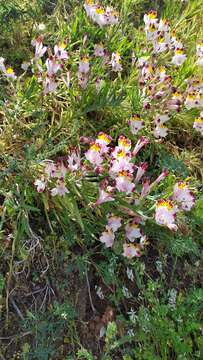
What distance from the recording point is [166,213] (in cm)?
193

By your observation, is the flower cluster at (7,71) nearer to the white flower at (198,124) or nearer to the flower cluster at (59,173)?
the flower cluster at (59,173)

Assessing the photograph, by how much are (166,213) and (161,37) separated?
97 centimetres

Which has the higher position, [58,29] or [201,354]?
[58,29]

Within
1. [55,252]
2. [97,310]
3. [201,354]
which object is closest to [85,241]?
[55,252]

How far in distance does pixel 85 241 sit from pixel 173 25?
1.47m

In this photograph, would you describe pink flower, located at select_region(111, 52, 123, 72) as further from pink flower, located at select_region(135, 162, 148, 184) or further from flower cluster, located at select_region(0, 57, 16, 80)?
pink flower, located at select_region(135, 162, 148, 184)

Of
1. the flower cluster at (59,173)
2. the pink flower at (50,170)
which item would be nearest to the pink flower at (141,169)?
the flower cluster at (59,173)

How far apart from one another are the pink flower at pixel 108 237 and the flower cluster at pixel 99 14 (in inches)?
40.2

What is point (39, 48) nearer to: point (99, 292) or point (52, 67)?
point (52, 67)

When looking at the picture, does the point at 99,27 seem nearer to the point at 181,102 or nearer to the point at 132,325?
the point at 181,102

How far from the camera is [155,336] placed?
2.03 meters

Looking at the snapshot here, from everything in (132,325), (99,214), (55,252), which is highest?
(99,214)

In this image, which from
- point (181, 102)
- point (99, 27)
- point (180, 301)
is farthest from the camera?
point (99, 27)

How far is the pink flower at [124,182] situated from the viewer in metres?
1.92
